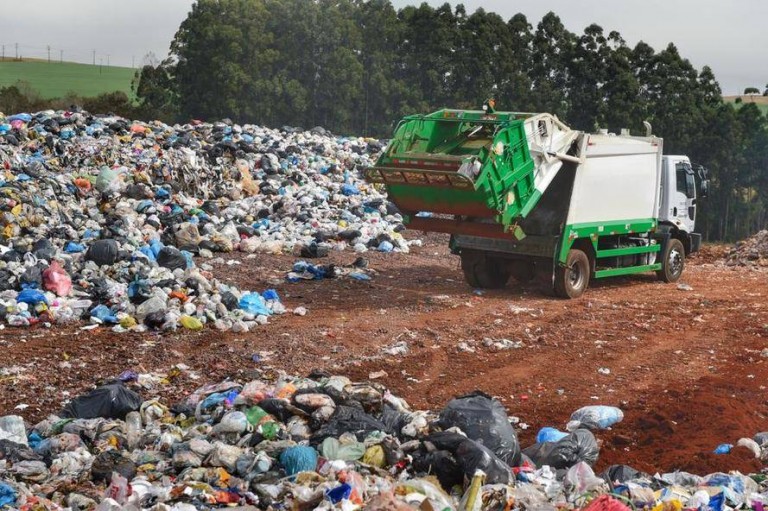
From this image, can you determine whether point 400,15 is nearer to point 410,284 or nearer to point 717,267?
point 717,267

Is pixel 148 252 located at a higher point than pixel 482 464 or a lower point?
higher

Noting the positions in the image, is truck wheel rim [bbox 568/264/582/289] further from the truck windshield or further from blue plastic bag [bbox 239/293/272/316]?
blue plastic bag [bbox 239/293/272/316]

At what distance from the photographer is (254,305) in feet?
38.3

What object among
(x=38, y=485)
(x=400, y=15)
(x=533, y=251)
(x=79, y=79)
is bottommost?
(x=38, y=485)

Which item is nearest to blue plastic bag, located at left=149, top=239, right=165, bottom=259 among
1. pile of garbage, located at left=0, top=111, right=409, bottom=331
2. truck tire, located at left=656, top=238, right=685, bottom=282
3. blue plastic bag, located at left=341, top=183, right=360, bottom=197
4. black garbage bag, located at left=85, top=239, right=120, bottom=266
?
pile of garbage, located at left=0, top=111, right=409, bottom=331

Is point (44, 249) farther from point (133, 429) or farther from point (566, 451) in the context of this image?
point (566, 451)

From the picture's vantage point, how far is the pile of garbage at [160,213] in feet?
37.9

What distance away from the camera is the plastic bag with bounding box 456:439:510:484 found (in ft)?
19.5

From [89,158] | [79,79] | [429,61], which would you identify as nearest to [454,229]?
[89,158]

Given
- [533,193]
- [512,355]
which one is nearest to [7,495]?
[512,355]

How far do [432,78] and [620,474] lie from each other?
1229 inches

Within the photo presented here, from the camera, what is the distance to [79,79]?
51094 millimetres

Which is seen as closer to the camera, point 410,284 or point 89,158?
point 410,284

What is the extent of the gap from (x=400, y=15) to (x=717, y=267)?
24101 millimetres
